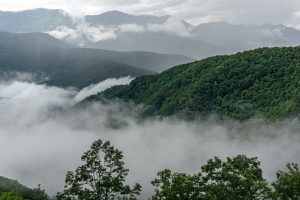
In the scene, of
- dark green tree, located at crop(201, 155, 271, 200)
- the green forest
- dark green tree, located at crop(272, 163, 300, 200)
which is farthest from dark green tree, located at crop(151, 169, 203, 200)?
dark green tree, located at crop(272, 163, 300, 200)

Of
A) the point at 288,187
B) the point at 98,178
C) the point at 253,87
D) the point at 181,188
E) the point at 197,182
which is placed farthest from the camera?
the point at 253,87

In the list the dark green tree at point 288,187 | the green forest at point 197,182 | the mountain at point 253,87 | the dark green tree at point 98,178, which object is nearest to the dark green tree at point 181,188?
the green forest at point 197,182

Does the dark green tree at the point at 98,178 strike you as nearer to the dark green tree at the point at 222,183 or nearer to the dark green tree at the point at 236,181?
the dark green tree at the point at 222,183

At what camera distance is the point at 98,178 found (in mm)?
42656

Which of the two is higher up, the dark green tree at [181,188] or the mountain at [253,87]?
the mountain at [253,87]

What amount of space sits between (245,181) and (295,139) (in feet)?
407

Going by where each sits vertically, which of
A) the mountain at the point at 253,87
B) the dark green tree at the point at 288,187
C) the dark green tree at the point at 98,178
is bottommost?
the dark green tree at the point at 288,187

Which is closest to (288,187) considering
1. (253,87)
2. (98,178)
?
(98,178)

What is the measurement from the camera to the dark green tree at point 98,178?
42250mm

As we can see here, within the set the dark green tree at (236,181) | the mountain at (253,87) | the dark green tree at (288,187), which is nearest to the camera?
the dark green tree at (288,187)

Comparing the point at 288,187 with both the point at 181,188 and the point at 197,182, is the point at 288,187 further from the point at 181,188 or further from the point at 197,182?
the point at 181,188

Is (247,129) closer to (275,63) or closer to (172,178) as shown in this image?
(275,63)

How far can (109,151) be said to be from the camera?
1695 inches

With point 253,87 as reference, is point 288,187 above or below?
below
